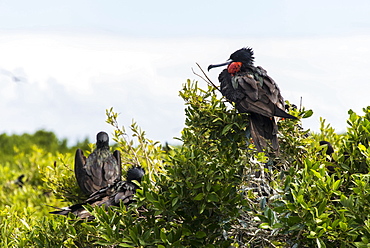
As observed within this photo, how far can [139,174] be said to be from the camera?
14.2 ft

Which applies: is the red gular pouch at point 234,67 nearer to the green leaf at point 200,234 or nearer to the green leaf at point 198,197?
the green leaf at point 198,197

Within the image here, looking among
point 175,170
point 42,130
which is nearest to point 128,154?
point 175,170

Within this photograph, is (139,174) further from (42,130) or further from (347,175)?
(42,130)

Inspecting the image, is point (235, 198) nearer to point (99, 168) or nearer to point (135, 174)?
point (135, 174)

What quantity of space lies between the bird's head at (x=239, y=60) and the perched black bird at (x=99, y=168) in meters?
1.55

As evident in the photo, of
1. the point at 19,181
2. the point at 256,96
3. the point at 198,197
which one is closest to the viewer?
the point at 198,197

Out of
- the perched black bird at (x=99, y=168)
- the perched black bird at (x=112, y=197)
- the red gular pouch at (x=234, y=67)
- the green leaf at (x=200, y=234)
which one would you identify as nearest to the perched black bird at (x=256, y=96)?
the red gular pouch at (x=234, y=67)

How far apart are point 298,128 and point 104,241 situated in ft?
5.39

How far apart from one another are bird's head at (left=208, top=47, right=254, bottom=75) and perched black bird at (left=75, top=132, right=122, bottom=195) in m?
1.55

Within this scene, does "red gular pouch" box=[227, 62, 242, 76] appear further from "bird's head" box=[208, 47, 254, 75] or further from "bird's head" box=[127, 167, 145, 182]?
"bird's head" box=[127, 167, 145, 182]

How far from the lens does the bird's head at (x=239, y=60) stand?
3.82 meters

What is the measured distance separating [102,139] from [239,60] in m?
1.69

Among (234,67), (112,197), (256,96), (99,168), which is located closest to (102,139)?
(99,168)

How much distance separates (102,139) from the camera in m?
4.91
